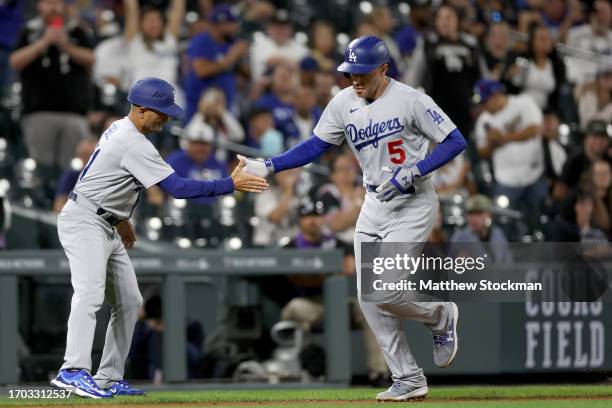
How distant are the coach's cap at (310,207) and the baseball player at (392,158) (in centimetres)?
270

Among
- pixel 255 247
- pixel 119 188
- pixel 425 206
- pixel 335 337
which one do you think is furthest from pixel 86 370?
pixel 255 247

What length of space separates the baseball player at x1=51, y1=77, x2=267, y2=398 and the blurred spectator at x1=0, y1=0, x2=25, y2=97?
533 centimetres

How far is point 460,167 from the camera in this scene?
11.8m

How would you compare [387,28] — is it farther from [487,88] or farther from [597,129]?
[597,129]

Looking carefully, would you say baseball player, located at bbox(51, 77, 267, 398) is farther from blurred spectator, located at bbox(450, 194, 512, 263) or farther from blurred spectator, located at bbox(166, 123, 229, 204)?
blurred spectator, located at bbox(166, 123, 229, 204)

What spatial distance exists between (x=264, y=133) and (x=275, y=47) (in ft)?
4.53

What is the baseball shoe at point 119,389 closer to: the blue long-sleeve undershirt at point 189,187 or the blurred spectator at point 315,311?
the blue long-sleeve undershirt at point 189,187

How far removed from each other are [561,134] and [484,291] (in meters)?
Answer: 4.14

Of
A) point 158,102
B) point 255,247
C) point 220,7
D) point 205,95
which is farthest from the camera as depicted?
point 220,7

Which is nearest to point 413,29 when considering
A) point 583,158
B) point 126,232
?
point 583,158

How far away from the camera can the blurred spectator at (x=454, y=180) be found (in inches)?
460

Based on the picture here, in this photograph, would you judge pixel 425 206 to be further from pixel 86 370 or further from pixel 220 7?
pixel 220 7

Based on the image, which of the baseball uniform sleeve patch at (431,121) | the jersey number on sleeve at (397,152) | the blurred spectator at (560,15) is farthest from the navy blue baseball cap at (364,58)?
the blurred spectator at (560,15)

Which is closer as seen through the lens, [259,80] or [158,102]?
[158,102]
